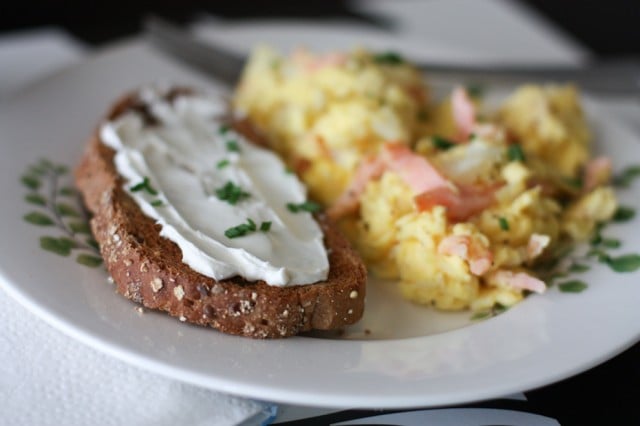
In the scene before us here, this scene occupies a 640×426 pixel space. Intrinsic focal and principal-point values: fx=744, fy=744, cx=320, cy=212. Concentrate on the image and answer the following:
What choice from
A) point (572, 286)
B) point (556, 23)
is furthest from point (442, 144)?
point (556, 23)

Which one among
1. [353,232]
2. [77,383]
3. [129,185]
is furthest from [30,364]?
[353,232]

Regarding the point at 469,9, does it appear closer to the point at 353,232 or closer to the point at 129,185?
the point at 353,232

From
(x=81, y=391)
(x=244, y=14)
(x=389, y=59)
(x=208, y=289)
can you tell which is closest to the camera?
(x=81, y=391)

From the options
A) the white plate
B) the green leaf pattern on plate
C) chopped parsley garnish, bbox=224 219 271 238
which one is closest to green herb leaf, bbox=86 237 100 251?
the green leaf pattern on plate

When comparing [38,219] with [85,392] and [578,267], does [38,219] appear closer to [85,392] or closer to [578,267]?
[85,392]

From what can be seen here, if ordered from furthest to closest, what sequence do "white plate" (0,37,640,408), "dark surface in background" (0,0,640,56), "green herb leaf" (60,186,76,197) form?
"dark surface in background" (0,0,640,56), "green herb leaf" (60,186,76,197), "white plate" (0,37,640,408)

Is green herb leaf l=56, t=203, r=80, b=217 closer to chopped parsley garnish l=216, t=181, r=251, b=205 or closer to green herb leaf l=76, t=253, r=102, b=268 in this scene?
green herb leaf l=76, t=253, r=102, b=268

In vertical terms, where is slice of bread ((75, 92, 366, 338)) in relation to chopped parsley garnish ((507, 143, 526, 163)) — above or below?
below
